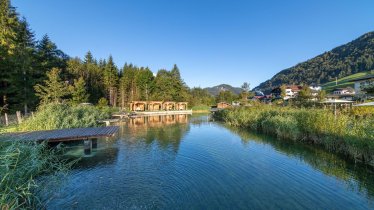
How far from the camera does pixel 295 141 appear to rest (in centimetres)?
1239

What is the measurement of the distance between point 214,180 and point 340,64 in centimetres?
11511

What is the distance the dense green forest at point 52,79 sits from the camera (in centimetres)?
2173

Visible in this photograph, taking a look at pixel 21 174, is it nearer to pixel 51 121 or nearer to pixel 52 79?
pixel 51 121

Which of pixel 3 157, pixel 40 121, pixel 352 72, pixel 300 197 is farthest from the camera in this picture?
pixel 352 72

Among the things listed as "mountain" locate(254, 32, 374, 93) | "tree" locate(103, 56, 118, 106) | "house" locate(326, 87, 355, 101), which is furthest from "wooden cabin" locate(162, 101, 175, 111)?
"mountain" locate(254, 32, 374, 93)

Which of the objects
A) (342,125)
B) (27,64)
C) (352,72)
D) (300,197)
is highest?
(352,72)

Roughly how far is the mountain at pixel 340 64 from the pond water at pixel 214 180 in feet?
299

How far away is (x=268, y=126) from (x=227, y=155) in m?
7.37

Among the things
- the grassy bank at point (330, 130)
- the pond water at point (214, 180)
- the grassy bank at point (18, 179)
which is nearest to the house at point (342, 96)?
the grassy bank at point (330, 130)

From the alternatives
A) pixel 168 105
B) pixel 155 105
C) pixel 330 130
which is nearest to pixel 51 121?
pixel 330 130

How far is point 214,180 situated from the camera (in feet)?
22.0

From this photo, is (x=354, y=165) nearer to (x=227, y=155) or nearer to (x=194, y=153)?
(x=227, y=155)

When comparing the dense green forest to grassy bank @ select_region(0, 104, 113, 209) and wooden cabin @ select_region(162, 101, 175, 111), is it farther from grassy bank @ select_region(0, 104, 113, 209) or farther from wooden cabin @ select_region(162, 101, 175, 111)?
wooden cabin @ select_region(162, 101, 175, 111)

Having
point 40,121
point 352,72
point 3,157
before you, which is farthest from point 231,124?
point 352,72
